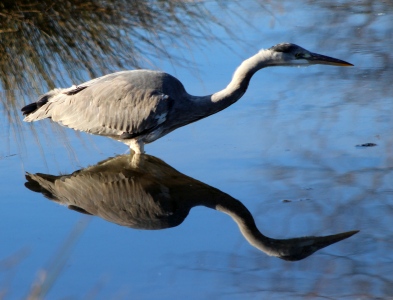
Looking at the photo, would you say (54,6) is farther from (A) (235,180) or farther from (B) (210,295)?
(B) (210,295)

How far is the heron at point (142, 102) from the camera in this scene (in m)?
6.89

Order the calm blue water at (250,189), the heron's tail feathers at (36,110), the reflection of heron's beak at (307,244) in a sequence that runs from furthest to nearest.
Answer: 1. the heron's tail feathers at (36,110)
2. the reflection of heron's beak at (307,244)
3. the calm blue water at (250,189)

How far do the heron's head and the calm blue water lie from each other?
0.50 metres

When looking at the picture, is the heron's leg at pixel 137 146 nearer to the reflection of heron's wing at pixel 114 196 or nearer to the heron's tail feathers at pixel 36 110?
the reflection of heron's wing at pixel 114 196

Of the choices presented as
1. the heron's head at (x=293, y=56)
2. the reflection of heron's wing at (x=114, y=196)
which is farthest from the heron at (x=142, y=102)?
the reflection of heron's wing at (x=114, y=196)

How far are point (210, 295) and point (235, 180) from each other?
165cm

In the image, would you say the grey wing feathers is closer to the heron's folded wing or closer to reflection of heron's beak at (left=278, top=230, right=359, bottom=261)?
the heron's folded wing

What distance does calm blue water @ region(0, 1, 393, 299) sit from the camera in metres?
4.84

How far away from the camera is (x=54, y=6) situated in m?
9.90

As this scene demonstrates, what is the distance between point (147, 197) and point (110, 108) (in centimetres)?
123

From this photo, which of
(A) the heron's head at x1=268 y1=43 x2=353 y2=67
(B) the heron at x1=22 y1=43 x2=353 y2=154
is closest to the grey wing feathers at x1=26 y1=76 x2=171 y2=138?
(B) the heron at x1=22 y1=43 x2=353 y2=154

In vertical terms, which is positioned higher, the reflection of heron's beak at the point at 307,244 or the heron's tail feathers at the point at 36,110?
the heron's tail feathers at the point at 36,110

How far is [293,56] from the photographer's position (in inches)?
269

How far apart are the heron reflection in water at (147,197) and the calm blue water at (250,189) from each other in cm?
7
